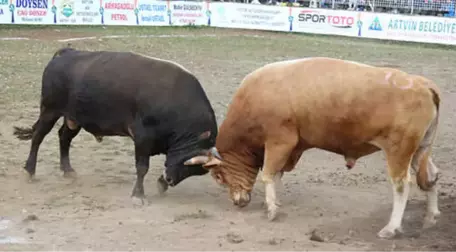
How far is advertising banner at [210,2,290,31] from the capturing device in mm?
32625

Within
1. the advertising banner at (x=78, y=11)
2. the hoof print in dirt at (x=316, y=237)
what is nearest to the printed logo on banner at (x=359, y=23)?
the advertising banner at (x=78, y=11)

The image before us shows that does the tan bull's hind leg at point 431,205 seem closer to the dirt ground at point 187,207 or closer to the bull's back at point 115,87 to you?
the dirt ground at point 187,207

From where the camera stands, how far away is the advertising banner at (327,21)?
31953 millimetres

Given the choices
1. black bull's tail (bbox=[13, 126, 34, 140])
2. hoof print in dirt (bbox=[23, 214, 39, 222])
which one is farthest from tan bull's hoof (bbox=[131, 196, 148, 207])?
black bull's tail (bbox=[13, 126, 34, 140])

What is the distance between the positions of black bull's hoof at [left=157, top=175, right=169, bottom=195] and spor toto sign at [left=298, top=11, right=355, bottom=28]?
24139mm

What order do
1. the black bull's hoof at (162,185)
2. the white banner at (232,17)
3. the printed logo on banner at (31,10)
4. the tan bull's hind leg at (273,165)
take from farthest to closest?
the white banner at (232,17) < the printed logo on banner at (31,10) < the black bull's hoof at (162,185) < the tan bull's hind leg at (273,165)

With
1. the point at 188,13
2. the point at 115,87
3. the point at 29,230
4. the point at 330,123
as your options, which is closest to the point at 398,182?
the point at 330,123

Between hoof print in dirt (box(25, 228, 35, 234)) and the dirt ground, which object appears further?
hoof print in dirt (box(25, 228, 35, 234))

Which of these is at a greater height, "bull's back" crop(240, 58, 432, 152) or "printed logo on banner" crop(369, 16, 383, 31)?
"bull's back" crop(240, 58, 432, 152)

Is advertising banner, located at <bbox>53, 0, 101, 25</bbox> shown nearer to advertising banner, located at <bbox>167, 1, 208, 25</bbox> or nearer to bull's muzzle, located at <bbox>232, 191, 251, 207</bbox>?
advertising banner, located at <bbox>167, 1, 208, 25</bbox>

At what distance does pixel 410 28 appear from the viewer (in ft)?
102

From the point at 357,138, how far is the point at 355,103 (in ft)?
1.14

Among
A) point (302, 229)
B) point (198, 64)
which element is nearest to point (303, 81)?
point (302, 229)

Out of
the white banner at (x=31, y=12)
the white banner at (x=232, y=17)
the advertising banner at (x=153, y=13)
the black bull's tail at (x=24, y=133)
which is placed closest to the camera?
the black bull's tail at (x=24, y=133)
